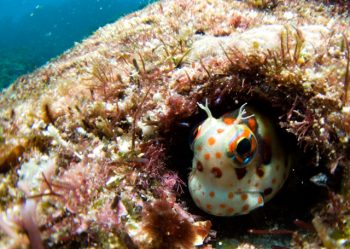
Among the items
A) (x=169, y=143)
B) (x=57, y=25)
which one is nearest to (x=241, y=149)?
(x=169, y=143)

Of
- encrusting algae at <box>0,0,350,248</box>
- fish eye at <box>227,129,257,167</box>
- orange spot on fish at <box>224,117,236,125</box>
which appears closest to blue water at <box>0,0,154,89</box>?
encrusting algae at <box>0,0,350,248</box>

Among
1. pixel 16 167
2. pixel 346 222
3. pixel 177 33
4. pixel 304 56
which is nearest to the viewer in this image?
pixel 346 222

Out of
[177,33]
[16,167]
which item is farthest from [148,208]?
[177,33]

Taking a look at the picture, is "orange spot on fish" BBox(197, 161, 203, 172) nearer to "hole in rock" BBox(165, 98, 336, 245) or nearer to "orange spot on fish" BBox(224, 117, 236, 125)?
"hole in rock" BBox(165, 98, 336, 245)

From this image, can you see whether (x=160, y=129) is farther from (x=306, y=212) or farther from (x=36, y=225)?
(x=306, y=212)

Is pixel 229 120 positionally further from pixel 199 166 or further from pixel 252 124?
pixel 199 166

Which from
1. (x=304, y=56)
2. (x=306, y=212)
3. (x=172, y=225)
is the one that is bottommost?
(x=306, y=212)

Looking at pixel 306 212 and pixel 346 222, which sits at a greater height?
pixel 346 222
